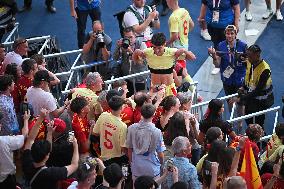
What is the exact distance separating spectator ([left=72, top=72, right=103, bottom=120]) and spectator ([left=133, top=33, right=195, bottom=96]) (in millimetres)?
884

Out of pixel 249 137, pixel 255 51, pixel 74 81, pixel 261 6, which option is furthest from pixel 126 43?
pixel 261 6

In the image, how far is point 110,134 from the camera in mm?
7734

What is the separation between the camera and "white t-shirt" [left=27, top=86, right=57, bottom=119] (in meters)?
8.45

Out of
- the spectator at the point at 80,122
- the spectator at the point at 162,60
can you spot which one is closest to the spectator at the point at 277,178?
the spectator at the point at 80,122

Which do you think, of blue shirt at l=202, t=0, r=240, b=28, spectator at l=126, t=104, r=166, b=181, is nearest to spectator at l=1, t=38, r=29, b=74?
spectator at l=126, t=104, r=166, b=181

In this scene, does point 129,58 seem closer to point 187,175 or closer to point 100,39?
point 100,39

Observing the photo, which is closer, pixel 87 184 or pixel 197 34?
pixel 87 184

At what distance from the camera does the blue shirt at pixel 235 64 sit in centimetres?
1003

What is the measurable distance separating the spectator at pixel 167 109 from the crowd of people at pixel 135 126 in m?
0.01

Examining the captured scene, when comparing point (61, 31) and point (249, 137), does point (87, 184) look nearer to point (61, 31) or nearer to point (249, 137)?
point (249, 137)

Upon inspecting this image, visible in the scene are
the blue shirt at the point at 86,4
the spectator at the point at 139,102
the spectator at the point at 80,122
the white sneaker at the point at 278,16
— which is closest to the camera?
the spectator at the point at 80,122

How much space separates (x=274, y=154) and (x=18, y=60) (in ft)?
13.0

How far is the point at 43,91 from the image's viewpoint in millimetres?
8492

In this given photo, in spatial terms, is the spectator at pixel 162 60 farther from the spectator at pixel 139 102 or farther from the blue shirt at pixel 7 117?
the blue shirt at pixel 7 117
